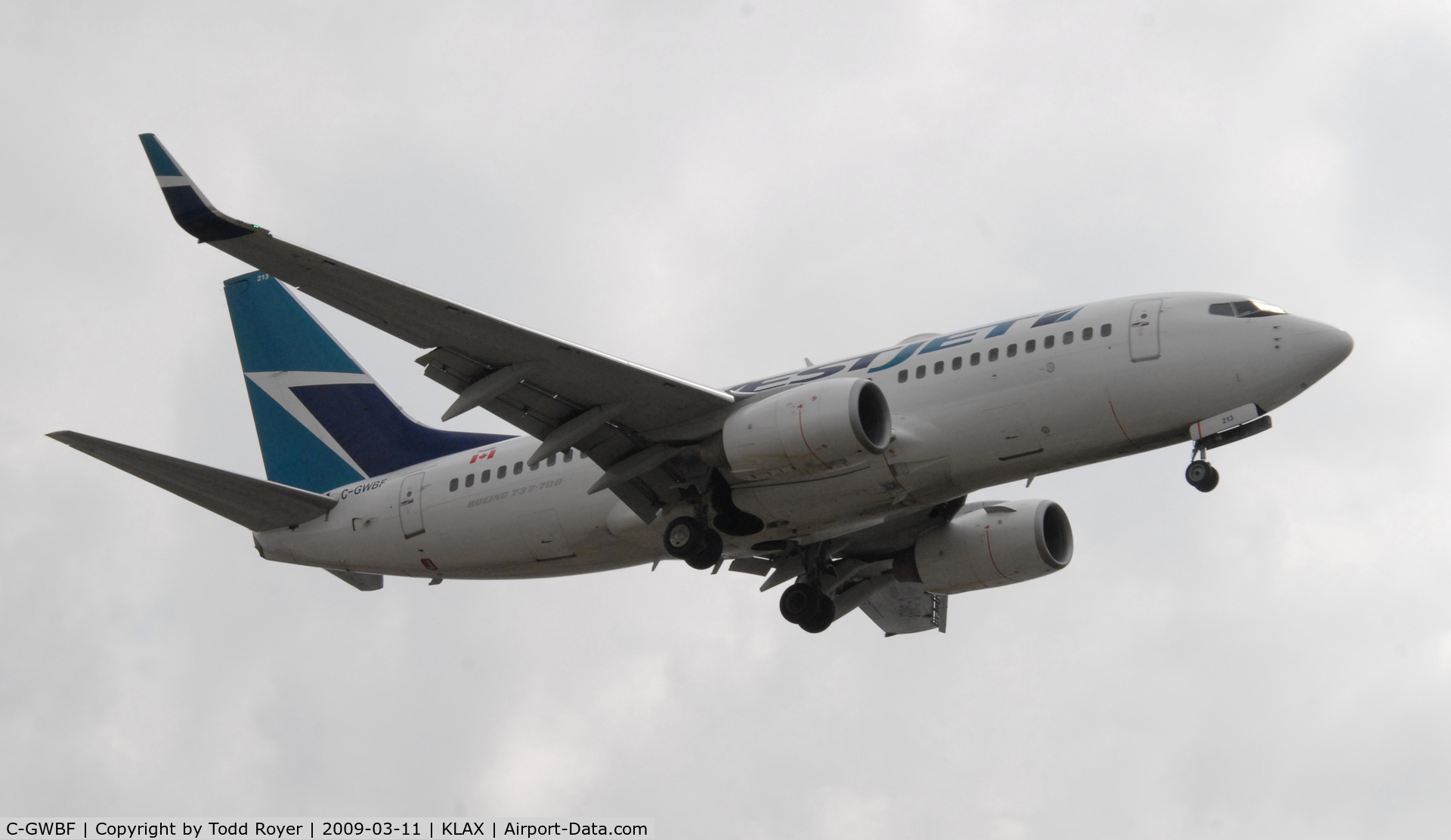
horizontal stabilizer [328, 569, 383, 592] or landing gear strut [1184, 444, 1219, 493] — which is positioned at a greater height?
horizontal stabilizer [328, 569, 383, 592]

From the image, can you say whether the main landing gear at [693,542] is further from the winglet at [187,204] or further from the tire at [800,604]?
the winglet at [187,204]

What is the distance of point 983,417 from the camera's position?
77.9 feet

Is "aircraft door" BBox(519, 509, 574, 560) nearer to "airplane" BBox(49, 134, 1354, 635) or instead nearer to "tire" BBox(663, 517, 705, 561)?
"airplane" BBox(49, 134, 1354, 635)

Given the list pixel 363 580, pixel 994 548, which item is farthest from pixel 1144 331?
pixel 363 580

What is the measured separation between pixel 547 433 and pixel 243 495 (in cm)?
688

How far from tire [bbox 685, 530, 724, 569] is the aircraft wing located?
3.68 feet

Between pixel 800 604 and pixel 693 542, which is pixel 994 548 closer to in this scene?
pixel 800 604

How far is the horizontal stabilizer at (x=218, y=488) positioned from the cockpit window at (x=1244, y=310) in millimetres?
17211

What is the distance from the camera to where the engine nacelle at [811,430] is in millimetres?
22984

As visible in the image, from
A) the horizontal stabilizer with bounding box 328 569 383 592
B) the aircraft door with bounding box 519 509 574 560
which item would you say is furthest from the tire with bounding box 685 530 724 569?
the horizontal stabilizer with bounding box 328 569 383 592

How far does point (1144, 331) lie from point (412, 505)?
1410 cm

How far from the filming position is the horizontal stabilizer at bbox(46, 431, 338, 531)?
24594 mm

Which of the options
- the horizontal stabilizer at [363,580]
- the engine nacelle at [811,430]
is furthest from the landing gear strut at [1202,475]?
the horizontal stabilizer at [363,580]

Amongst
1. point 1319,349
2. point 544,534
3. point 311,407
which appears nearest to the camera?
point 1319,349
